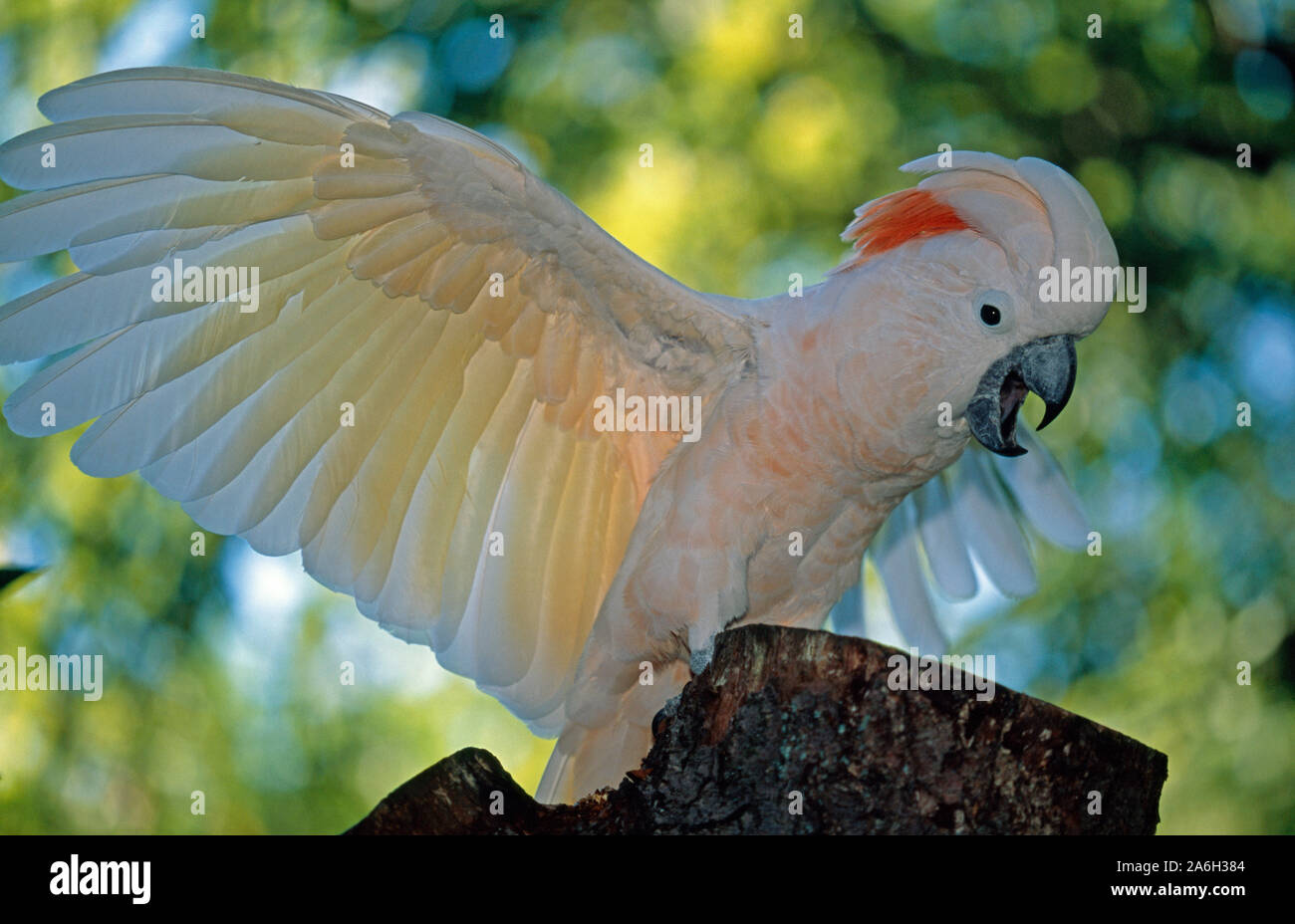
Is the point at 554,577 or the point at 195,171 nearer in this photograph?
the point at 195,171

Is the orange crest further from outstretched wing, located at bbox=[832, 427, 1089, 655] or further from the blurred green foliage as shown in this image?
the blurred green foliage

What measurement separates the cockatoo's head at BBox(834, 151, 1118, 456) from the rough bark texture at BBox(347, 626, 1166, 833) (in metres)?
0.96

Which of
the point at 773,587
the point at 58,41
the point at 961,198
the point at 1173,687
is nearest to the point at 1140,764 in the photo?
the point at 773,587

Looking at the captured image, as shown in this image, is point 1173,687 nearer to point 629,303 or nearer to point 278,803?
point 629,303

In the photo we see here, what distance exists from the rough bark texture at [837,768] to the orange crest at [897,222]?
1.30 metres

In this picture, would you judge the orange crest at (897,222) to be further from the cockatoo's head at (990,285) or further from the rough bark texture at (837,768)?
the rough bark texture at (837,768)

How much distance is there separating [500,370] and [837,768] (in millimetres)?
1497

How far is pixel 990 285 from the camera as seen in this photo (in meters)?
2.94

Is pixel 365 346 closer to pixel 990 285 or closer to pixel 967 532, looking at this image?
pixel 990 285

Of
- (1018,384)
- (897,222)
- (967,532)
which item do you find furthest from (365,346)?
(967,532)

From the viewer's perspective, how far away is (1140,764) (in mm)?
2375

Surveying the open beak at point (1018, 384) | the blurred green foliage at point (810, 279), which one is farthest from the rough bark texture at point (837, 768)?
the blurred green foliage at point (810, 279)

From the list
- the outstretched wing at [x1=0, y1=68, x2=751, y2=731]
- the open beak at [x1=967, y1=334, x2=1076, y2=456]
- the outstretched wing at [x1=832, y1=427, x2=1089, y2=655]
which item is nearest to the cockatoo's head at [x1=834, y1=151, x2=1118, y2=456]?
the open beak at [x1=967, y1=334, x2=1076, y2=456]
